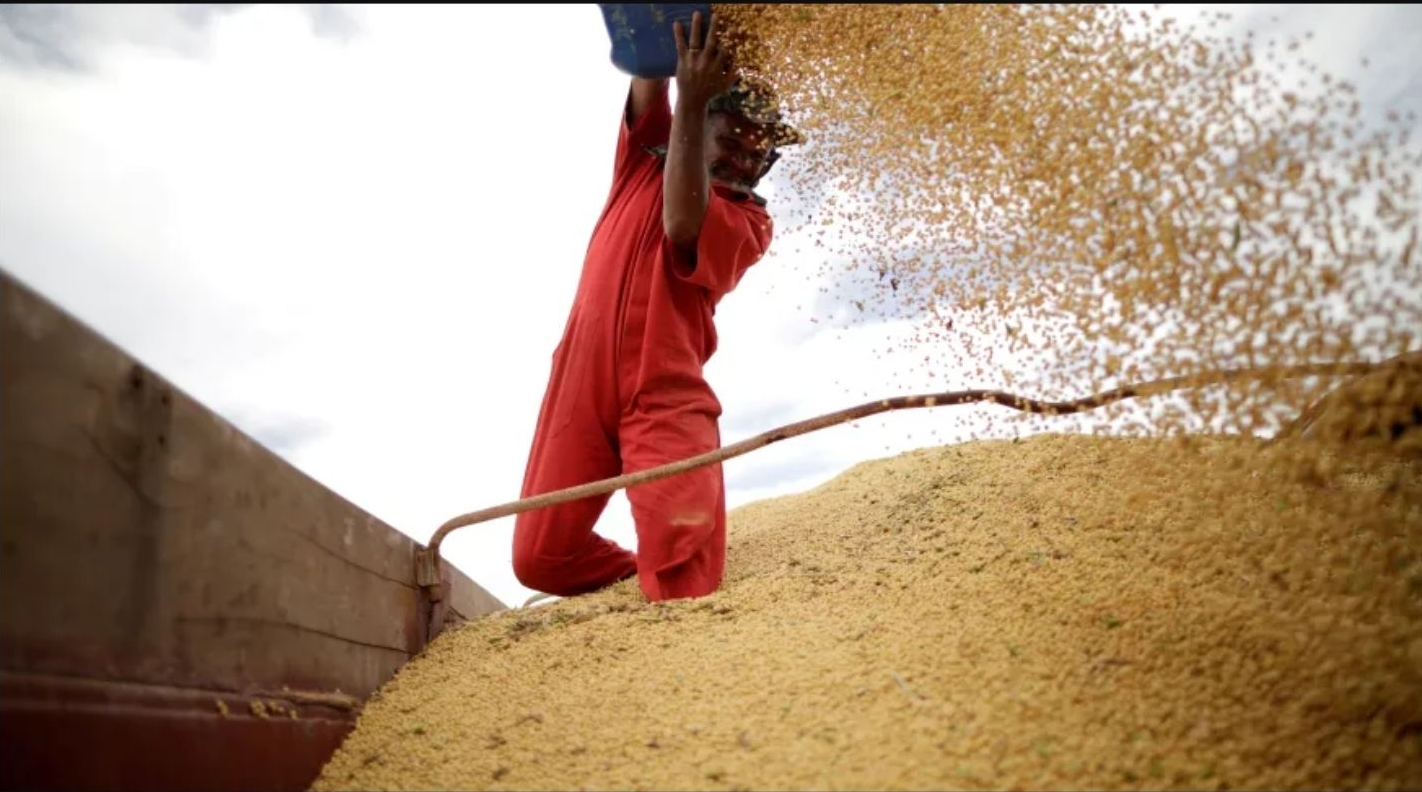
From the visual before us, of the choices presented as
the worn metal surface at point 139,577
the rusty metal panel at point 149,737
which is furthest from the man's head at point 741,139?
the rusty metal panel at point 149,737

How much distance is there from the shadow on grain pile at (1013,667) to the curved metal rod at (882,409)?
0.14 m

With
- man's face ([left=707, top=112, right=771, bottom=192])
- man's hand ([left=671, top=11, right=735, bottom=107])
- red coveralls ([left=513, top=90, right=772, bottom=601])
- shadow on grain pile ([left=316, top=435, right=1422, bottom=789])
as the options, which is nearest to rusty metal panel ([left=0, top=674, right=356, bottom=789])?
shadow on grain pile ([left=316, top=435, right=1422, bottom=789])

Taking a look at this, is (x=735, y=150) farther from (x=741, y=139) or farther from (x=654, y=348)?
(x=654, y=348)

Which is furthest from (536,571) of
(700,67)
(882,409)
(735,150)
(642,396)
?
(700,67)

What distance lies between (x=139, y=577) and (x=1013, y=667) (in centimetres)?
130

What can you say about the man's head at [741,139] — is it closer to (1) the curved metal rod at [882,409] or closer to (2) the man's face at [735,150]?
(2) the man's face at [735,150]

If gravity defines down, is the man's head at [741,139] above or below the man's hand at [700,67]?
above

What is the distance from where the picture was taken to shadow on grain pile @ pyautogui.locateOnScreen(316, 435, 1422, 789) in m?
1.25

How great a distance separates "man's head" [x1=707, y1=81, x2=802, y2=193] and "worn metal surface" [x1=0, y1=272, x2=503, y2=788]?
1406mm

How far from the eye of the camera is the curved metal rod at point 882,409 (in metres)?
1.39

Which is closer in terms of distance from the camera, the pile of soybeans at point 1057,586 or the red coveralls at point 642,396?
the pile of soybeans at point 1057,586

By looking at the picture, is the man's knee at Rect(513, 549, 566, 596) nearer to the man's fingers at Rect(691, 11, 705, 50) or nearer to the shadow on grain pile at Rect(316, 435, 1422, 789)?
the shadow on grain pile at Rect(316, 435, 1422, 789)

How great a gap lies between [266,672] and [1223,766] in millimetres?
1438

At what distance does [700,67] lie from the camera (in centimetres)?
203
